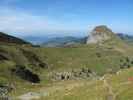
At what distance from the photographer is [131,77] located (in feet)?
395

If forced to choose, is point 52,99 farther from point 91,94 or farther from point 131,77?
point 131,77

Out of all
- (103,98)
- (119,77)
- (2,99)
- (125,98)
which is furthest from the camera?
(2,99)

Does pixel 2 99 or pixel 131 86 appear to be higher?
pixel 131 86

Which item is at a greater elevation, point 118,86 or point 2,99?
point 118,86

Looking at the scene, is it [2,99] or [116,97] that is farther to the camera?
[2,99]

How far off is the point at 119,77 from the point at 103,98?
2770 centimetres

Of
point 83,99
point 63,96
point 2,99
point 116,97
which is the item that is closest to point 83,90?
point 63,96

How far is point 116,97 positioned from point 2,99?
81.6 m

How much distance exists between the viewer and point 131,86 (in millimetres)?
103750

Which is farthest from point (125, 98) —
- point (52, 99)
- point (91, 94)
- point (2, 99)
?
point (2, 99)

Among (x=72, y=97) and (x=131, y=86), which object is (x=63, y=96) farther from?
(x=131, y=86)

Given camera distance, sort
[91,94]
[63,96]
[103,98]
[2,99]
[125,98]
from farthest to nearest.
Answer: [2,99], [63,96], [91,94], [103,98], [125,98]

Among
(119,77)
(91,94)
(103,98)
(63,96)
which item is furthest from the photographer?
(119,77)

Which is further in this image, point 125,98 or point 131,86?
point 131,86
